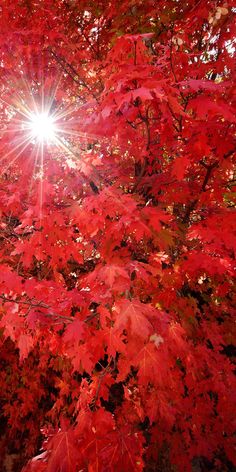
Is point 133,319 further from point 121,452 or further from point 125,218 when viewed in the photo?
point 121,452

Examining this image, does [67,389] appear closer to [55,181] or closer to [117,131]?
[55,181]

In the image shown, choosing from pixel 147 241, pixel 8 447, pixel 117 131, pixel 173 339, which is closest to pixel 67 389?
pixel 8 447

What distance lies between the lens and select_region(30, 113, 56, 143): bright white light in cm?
466

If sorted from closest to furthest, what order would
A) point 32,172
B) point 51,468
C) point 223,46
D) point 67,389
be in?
point 51,468, point 223,46, point 32,172, point 67,389

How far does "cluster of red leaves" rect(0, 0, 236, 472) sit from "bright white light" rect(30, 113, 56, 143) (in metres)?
0.26

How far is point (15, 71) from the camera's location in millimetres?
5609

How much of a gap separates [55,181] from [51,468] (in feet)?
12.0

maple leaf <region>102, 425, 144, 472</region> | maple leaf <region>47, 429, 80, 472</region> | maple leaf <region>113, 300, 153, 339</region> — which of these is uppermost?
maple leaf <region>113, 300, 153, 339</region>

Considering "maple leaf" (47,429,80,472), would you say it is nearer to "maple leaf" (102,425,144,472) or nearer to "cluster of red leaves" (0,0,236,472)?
"cluster of red leaves" (0,0,236,472)

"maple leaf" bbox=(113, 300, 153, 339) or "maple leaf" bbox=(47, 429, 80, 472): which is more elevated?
"maple leaf" bbox=(113, 300, 153, 339)

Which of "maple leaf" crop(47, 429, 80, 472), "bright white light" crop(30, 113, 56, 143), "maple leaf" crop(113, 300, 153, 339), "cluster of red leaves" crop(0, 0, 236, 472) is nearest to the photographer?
"maple leaf" crop(113, 300, 153, 339)

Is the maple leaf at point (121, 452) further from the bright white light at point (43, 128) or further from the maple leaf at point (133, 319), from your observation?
the bright white light at point (43, 128)

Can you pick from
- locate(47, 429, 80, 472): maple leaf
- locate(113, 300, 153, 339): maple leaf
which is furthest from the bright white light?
locate(47, 429, 80, 472): maple leaf

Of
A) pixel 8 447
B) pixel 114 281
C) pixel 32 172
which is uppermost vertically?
pixel 32 172
